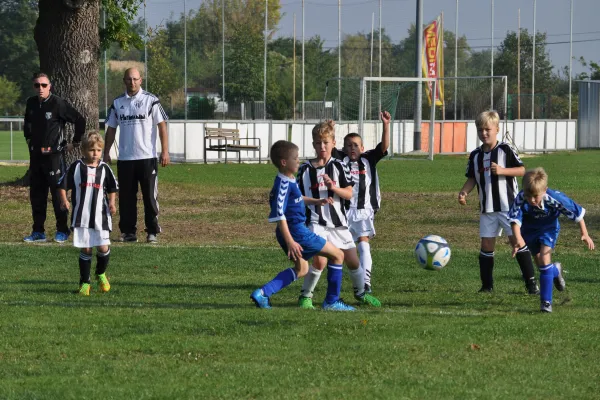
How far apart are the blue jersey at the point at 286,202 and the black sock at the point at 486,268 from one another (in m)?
2.05

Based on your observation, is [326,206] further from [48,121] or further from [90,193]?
[48,121]

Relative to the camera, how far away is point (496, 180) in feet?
29.8

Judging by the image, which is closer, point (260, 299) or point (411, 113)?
point (260, 299)

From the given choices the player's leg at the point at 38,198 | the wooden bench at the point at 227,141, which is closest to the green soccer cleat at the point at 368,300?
the player's leg at the point at 38,198

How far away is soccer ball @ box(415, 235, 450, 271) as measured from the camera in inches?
A: 356

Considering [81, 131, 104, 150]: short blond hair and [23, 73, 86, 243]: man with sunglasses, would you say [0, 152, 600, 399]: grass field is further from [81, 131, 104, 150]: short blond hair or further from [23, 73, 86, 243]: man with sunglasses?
[81, 131, 104, 150]: short blond hair

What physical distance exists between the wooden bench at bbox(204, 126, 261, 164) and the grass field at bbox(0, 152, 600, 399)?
1843 centimetres

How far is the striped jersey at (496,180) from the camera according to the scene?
9070 millimetres

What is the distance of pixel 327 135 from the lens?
8.01m

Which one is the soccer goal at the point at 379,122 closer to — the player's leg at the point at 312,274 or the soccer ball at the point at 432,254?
the soccer ball at the point at 432,254

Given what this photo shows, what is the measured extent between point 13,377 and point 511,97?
4169 centimetres

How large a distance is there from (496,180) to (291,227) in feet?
7.48

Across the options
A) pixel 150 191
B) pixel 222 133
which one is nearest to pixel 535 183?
pixel 150 191

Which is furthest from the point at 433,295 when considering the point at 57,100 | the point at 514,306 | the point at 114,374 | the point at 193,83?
the point at 193,83
